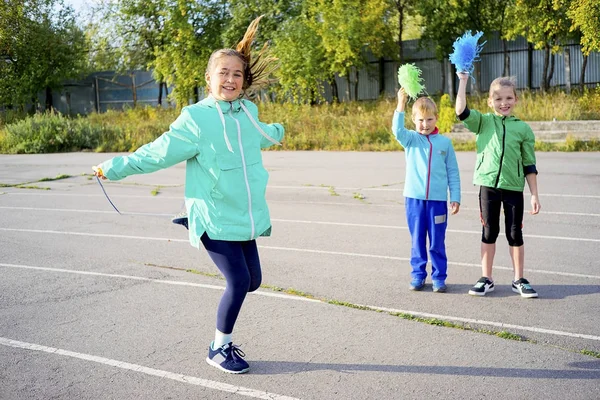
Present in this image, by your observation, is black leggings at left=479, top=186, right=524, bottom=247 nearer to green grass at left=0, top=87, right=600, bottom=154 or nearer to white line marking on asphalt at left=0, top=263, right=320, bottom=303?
white line marking on asphalt at left=0, top=263, right=320, bottom=303

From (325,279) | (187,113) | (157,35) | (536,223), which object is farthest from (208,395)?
(157,35)

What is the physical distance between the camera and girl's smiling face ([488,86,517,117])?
6.16m

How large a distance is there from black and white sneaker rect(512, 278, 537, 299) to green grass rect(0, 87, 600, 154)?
13.3 m

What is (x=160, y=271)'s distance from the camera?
7602 mm

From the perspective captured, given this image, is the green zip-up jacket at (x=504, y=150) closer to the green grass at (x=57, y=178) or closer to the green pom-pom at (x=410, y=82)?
the green pom-pom at (x=410, y=82)

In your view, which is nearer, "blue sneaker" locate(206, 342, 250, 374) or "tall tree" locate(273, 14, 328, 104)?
"blue sneaker" locate(206, 342, 250, 374)

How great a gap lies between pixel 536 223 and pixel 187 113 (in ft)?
21.5

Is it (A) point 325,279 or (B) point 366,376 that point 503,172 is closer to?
(A) point 325,279

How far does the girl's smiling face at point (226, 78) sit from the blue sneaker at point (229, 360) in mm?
1639

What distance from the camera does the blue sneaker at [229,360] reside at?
15.2 ft

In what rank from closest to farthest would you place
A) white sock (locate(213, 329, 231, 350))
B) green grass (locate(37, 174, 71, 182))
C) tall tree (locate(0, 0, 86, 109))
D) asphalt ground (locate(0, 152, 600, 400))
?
1. asphalt ground (locate(0, 152, 600, 400))
2. white sock (locate(213, 329, 231, 350))
3. green grass (locate(37, 174, 71, 182))
4. tall tree (locate(0, 0, 86, 109))

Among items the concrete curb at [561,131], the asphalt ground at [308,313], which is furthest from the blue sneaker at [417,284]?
the concrete curb at [561,131]

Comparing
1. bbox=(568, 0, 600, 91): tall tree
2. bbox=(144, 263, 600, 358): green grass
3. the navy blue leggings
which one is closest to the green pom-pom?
bbox=(144, 263, 600, 358): green grass

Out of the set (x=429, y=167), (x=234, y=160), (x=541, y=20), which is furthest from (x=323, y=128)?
(x=234, y=160)
